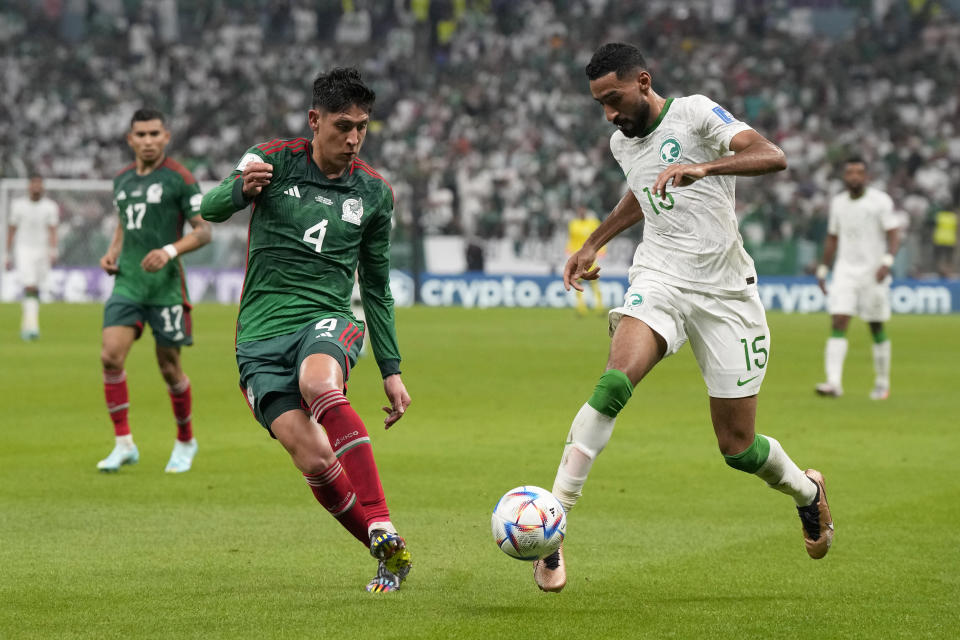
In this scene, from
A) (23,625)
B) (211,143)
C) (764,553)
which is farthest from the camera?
(211,143)

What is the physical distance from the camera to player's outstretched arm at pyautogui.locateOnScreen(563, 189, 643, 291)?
648cm

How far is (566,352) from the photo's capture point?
776 inches

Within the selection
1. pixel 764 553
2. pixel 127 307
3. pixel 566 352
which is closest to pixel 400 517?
pixel 764 553

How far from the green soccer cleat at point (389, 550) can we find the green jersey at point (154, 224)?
4289mm

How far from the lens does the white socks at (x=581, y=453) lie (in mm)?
5695

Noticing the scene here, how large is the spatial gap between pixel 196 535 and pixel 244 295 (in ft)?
5.32

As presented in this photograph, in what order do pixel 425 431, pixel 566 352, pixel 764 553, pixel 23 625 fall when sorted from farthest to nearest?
pixel 566 352
pixel 425 431
pixel 764 553
pixel 23 625

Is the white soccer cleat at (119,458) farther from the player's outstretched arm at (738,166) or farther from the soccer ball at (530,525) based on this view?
the player's outstretched arm at (738,166)

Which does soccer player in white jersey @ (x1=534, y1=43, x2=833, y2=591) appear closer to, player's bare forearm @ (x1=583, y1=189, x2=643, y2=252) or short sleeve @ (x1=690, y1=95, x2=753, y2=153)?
short sleeve @ (x1=690, y1=95, x2=753, y2=153)

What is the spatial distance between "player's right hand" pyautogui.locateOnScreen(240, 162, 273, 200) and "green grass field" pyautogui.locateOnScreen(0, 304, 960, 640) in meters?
1.66

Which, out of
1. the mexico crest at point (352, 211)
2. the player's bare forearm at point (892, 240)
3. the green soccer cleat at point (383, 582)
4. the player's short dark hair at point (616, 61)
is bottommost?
the green soccer cleat at point (383, 582)

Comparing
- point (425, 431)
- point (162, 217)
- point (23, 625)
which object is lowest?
point (425, 431)

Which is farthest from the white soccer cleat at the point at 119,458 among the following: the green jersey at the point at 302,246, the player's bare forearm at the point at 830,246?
the player's bare forearm at the point at 830,246

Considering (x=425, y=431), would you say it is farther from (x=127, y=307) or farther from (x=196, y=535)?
(x=196, y=535)
